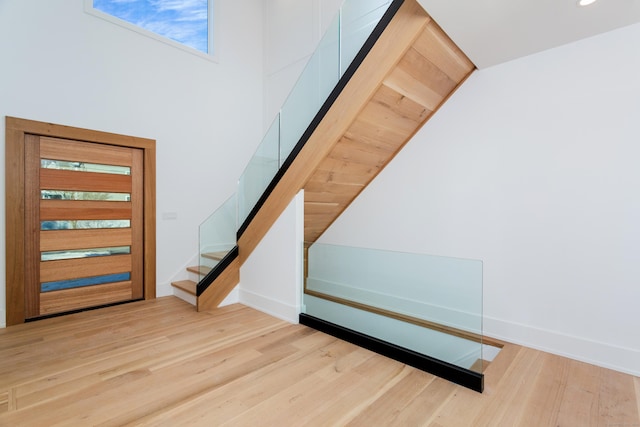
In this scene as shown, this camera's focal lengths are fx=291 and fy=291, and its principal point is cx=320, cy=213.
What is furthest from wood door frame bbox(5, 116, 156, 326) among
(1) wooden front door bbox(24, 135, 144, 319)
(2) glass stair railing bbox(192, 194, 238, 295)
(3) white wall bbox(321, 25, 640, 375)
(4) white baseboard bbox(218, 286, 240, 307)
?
(3) white wall bbox(321, 25, 640, 375)

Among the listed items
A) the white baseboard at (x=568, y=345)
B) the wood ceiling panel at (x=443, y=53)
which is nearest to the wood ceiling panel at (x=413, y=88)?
the wood ceiling panel at (x=443, y=53)

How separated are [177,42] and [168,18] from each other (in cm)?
42

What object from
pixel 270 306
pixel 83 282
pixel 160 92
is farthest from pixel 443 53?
pixel 83 282

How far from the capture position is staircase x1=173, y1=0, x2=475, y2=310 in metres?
2.45

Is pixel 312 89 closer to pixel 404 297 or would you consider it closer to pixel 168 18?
pixel 404 297

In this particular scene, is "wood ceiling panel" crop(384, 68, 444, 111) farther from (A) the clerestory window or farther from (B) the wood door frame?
(B) the wood door frame

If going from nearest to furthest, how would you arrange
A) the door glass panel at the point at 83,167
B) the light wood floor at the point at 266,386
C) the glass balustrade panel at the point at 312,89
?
1. the light wood floor at the point at 266,386
2. the glass balustrade panel at the point at 312,89
3. the door glass panel at the point at 83,167

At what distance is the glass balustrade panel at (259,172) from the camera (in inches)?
139

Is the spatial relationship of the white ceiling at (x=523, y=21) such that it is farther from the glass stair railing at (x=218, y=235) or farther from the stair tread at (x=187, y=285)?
the stair tread at (x=187, y=285)

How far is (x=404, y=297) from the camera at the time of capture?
2.60 m

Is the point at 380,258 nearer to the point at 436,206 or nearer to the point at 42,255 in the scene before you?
the point at 436,206

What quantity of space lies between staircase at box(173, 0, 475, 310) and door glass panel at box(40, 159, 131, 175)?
1.63 m

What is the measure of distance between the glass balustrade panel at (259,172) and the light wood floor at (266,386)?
1.60 meters

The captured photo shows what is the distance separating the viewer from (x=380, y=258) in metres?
2.75
